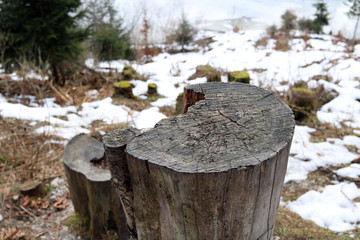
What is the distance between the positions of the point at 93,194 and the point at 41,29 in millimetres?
4929

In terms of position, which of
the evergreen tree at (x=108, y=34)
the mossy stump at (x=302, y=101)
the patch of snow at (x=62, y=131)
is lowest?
the patch of snow at (x=62, y=131)

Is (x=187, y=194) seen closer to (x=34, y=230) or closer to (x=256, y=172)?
(x=256, y=172)

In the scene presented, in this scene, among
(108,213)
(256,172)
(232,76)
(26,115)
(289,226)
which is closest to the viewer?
(256,172)

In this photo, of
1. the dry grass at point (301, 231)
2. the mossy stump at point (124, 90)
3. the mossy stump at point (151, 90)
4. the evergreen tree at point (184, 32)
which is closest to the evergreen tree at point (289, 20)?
Answer: the evergreen tree at point (184, 32)

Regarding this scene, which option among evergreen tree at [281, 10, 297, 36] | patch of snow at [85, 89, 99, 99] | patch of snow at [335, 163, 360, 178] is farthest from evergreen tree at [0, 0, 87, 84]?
evergreen tree at [281, 10, 297, 36]

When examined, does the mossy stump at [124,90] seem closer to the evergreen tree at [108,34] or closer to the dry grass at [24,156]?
the evergreen tree at [108,34]

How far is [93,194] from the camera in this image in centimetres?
216

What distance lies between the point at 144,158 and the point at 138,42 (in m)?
9.37

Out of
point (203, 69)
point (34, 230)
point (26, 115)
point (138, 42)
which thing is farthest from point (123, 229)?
point (138, 42)

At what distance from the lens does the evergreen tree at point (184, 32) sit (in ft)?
37.0

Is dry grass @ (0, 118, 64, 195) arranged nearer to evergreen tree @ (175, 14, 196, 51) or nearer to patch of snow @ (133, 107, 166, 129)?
patch of snow @ (133, 107, 166, 129)

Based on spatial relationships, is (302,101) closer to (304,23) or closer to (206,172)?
(206,172)

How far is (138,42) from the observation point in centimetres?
962

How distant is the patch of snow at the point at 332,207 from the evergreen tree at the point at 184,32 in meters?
9.57
